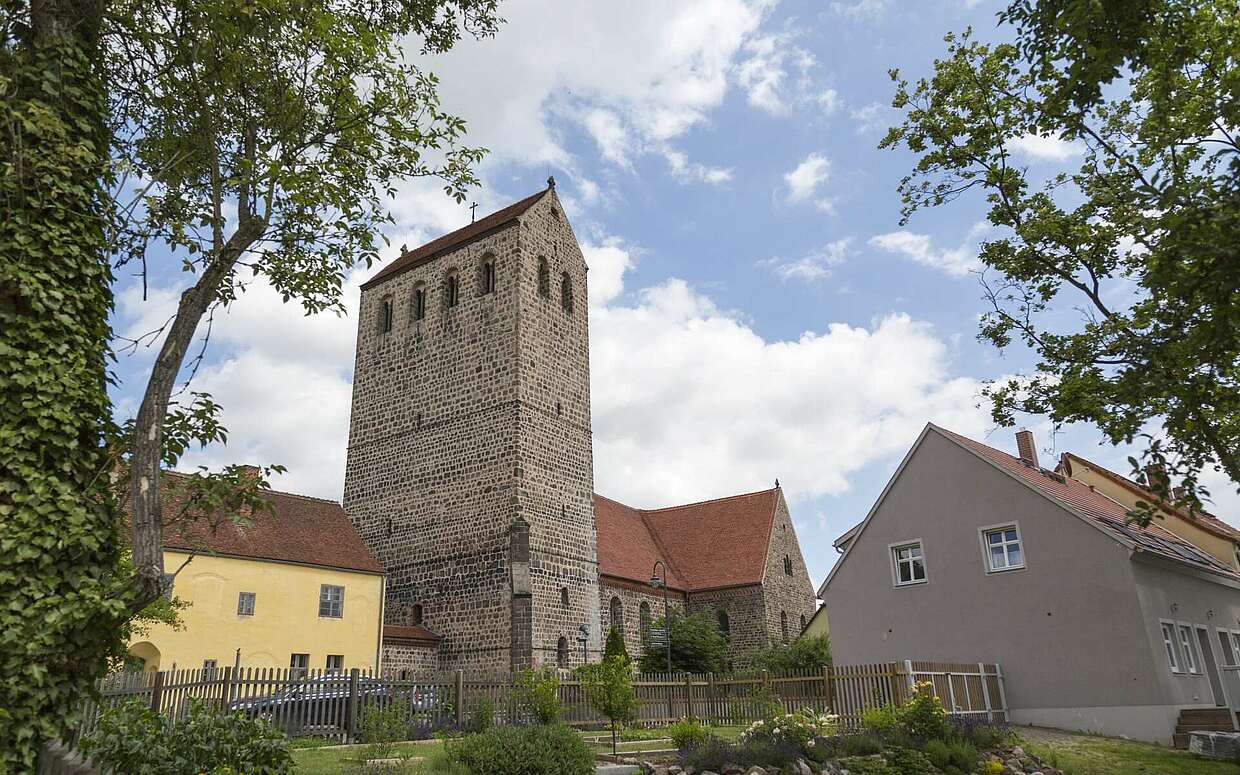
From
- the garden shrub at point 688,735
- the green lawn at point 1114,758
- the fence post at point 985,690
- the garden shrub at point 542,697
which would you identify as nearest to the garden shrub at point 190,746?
the garden shrub at point 688,735

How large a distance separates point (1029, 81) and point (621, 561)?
2684cm

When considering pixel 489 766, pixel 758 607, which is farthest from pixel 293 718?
pixel 758 607

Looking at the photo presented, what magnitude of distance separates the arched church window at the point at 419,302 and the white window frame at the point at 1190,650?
25.3 m

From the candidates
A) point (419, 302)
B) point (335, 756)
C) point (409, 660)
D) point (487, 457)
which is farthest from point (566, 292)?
point (335, 756)

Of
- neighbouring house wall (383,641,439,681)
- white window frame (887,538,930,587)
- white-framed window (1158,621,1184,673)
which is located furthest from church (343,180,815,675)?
white-framed window (1158,621,1184,673)

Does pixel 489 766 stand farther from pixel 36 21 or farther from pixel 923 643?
pixel 923 643

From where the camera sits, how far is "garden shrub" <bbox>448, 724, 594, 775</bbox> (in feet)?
33.1

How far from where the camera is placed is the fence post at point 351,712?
17.2 m

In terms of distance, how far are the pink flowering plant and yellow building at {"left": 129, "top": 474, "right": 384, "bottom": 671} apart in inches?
563

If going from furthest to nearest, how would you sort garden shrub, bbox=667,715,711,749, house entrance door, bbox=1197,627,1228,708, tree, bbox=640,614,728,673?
tree, bbox=640,614,728,673
house entrance door, bbox=1197,627,1228,708
garden shrub, bbox=667,715,711,749

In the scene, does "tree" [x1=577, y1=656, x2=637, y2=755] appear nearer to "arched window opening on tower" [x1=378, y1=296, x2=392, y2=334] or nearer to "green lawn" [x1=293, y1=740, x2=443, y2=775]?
"green lawn" [x1=293, y1=740, x2=443, y2=775]

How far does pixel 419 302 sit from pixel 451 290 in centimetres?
164

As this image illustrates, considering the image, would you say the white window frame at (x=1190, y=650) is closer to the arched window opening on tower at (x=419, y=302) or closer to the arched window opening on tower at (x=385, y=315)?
the arched window opening on tower at (x=419, y=302)

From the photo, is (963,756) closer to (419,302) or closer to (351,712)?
(351,712)
